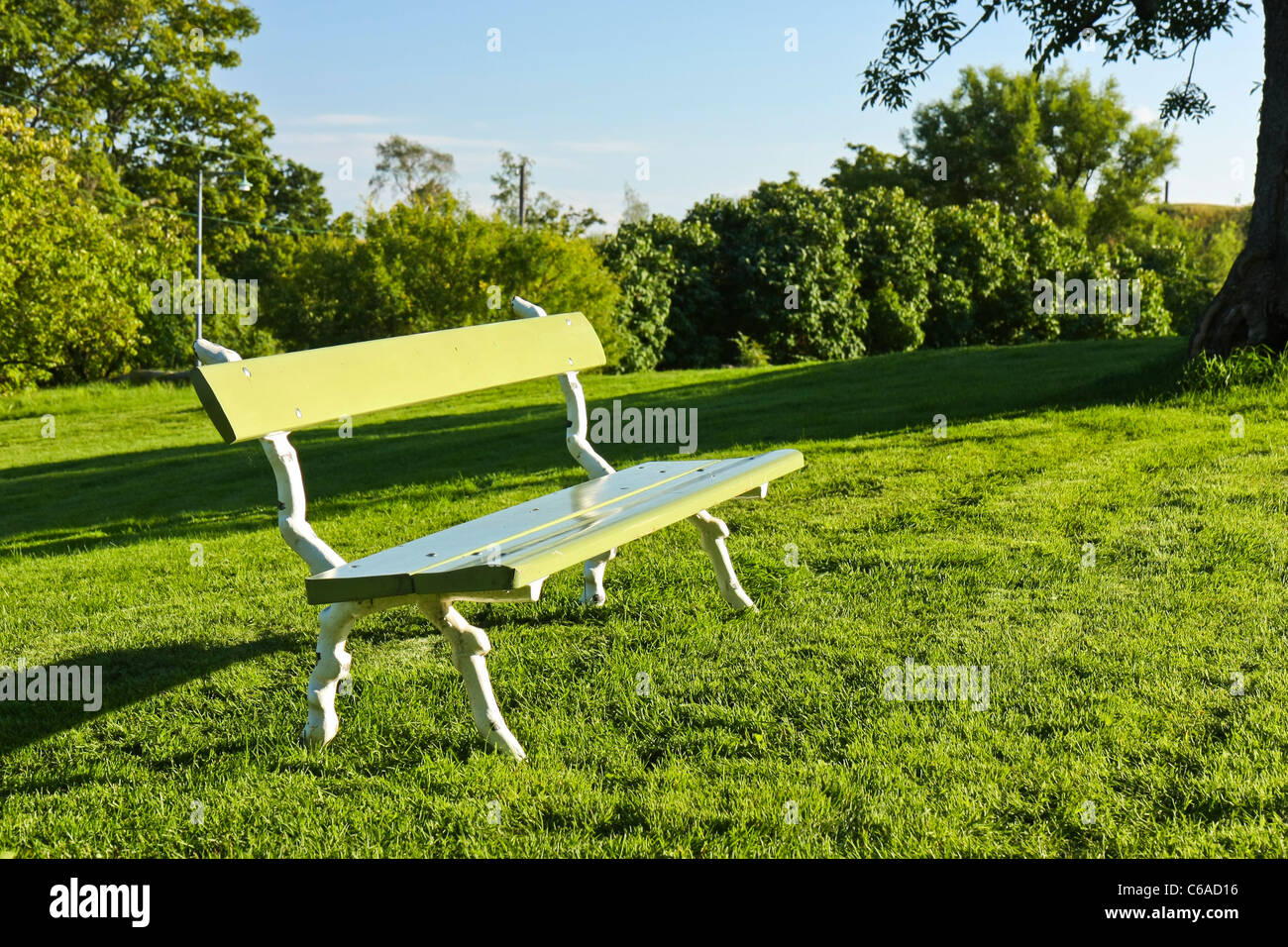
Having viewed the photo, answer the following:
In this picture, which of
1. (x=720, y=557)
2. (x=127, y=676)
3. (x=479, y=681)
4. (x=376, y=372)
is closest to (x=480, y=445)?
(x=720, y=557)

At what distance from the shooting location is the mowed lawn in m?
2.68

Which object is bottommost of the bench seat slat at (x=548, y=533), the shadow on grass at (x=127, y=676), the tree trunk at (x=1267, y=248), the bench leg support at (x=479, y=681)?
the shadow on grass at (x=127, y=676)

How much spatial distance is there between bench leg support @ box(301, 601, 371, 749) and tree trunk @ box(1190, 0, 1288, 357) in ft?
23.5

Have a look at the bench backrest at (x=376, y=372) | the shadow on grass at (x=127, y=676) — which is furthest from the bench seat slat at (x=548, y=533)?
the shadow on grass at (x=127, y=676)

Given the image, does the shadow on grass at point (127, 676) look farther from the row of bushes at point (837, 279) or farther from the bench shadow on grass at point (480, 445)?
the row of bushes at point (837, 279)

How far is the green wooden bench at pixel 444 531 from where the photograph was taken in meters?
2.84

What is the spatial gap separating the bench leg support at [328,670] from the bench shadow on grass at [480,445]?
11.6 feet

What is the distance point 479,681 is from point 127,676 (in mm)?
1591

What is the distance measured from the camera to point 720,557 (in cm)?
423

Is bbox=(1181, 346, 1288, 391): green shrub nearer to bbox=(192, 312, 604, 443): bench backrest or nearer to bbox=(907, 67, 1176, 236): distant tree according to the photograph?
bbox=(192, 312, 604, 443): bench backrest

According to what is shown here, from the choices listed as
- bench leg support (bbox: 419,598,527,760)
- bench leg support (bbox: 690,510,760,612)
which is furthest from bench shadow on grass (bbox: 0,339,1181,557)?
bench leg support (bbox: 419,598,527,760)

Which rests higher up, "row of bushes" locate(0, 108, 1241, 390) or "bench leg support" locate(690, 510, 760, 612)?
"row of bushes" locate(0, 108, 1241, 390)
